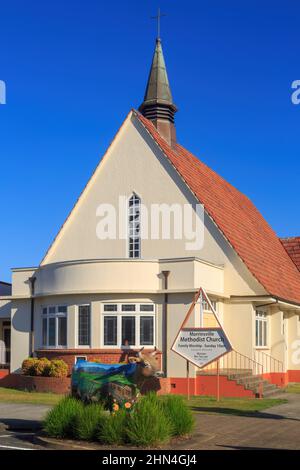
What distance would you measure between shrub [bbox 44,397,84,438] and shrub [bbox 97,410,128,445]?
2.27 feet

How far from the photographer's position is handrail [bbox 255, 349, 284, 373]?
27109mm

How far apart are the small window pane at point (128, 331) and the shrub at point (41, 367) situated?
→ 295 centimetres

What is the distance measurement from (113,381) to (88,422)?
4.73ft

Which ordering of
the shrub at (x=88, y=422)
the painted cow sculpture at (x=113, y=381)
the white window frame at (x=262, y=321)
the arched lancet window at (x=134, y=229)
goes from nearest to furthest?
1. the shrub at (x=88, y=422)
2. the painted cow sculpture at (x=113, y=381)
3. the white window frame at (x=262, y=321)
4. the arched lancet window at (x=134, y=229)

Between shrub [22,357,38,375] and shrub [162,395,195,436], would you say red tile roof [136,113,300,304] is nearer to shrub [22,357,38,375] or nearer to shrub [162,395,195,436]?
shrub [22,357,38,375]

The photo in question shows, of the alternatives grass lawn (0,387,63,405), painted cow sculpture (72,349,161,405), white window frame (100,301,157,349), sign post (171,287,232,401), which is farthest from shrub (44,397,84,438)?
white window frame (100,301,157,349)

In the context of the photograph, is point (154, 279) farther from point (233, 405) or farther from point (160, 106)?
point (160, 106)

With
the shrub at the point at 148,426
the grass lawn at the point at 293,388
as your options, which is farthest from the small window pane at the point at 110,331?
the shrub at the point at 148,426

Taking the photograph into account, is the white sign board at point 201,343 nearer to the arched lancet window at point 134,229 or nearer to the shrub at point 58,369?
the shrub at point 58,369

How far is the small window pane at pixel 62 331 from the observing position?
25.2m

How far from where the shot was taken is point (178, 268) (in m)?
24.3
